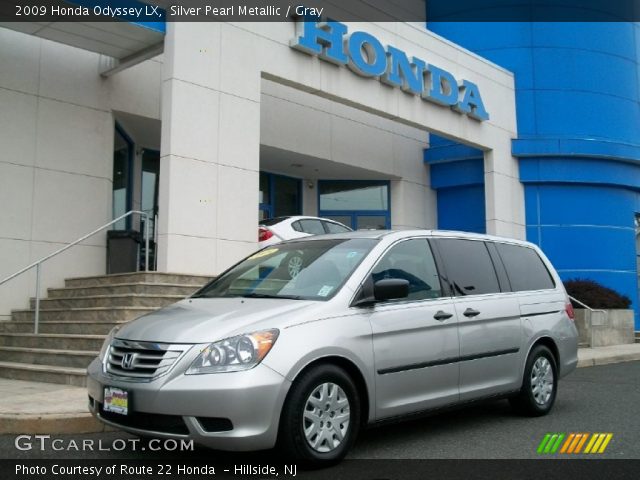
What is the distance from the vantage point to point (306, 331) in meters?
4.70

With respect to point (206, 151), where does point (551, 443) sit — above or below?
below

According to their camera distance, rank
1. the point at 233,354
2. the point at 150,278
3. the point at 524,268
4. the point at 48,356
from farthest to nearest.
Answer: the point at 150,278
the point at 48,356
the point at 524,268
the point at 233,354

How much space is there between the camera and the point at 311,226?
47.0 ft

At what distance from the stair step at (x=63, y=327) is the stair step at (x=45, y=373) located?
80cm

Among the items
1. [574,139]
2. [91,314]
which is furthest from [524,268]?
[574,139]

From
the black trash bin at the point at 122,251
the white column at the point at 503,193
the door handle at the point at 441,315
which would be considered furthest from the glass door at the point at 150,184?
the door handle at the point at 441,315

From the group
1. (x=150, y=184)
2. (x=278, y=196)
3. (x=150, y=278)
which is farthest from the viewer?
(x=278, y=196)

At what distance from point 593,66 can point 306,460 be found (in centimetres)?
2104

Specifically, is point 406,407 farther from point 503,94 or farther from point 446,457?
point 503,94

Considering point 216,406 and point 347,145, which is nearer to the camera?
point 216,406

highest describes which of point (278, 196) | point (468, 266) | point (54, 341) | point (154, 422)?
point (278, 196)

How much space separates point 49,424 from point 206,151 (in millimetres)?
7195

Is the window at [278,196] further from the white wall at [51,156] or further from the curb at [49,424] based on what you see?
the curb at [49,424]

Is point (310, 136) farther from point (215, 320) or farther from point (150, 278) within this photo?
point (215, 320)
